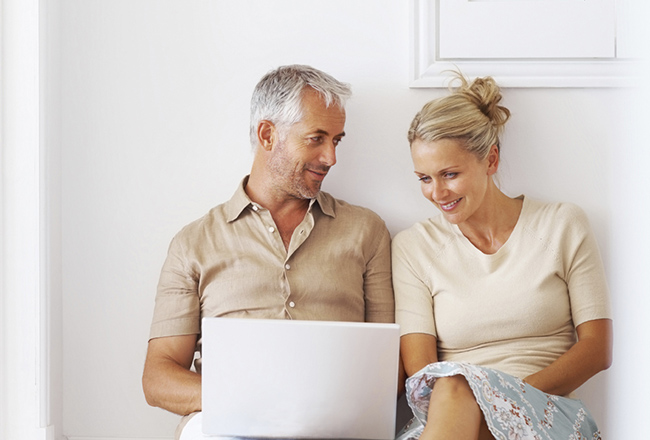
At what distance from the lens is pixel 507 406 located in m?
1.19

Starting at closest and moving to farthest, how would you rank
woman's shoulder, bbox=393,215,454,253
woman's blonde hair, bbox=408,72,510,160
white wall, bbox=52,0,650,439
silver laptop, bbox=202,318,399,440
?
silver laptop, bbox=202,318,399,440, woman's blonde hair, bbox=408,72,510,160, woman's shoulder, bbox=393,215,454,253, white wall, bbox=52,0,650,439

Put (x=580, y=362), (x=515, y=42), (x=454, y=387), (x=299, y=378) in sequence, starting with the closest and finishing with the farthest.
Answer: (x=299, y=378) < (x=454, y=387) < (x=580, y=362) < (x=515, y=42)

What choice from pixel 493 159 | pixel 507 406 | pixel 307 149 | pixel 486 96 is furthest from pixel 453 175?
pixel 507 406

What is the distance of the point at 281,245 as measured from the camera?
162 cm

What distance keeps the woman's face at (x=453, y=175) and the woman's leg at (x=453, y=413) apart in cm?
52

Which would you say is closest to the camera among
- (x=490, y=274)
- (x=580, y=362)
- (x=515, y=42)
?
(x=580, y=362)

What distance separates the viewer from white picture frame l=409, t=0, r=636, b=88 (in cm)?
174

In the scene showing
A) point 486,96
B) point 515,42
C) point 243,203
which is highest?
point 515,42

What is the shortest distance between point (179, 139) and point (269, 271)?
0.49 meters

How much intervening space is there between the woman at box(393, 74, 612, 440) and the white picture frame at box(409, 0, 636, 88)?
115 mm

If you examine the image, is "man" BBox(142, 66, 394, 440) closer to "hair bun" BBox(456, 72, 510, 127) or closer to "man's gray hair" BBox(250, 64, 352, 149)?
"man's gray hair" BBox(250, 64, 352, 149)

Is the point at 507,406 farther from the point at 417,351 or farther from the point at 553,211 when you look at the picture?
the point at 553,211

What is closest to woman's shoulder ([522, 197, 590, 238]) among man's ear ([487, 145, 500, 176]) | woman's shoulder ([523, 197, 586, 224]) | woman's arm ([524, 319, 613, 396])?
woman's shoulder ([523, 197, 586, 224])

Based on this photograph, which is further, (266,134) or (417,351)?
(266,134)
